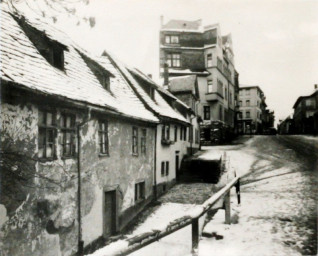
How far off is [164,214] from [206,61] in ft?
80.9

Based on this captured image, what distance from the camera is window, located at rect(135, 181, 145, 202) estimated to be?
14.7m

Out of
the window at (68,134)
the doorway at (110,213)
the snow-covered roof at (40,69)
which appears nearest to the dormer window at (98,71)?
the snow-covered roof at (40,69)

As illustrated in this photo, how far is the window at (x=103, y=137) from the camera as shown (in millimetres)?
11041

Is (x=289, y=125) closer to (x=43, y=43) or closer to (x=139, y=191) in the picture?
(x=139, y=191)

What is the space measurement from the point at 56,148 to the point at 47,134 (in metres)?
0.48

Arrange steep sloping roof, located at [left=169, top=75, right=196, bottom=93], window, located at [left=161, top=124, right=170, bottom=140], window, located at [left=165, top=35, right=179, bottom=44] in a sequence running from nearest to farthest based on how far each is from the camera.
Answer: window, located at [left=161, top=124, right=170, bottom=140] < steep sloping roof, located at [left=169, top=75, right=196, bottom=93] < window, located at [left=165, top=35, right=179, bottom=44]

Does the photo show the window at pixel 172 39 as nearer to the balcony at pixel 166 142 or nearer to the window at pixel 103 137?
the balcony at pixel 166 142

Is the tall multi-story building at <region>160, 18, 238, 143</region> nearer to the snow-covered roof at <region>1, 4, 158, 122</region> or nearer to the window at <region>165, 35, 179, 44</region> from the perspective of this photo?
the window at <region>165, 35, 179, 44</region>

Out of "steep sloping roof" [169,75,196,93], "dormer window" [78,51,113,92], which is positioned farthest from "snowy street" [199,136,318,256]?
"steep sloping roof" [169,75,196,93]

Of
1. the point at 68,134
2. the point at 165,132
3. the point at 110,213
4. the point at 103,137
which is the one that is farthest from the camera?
the point at 165,132

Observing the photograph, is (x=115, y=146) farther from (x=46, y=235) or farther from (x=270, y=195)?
(x=270, y=195)

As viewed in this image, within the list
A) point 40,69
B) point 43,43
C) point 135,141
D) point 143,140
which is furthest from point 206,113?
point 40,69

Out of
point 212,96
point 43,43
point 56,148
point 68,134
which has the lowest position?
point 56,148

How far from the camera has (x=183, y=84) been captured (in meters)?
26.6
